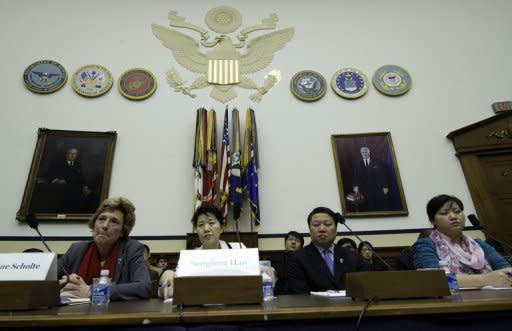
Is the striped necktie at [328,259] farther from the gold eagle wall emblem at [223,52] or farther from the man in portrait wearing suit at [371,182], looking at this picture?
the gold eagle wall emblem at [223,52]

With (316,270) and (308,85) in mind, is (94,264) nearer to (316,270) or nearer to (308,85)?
(316,270)

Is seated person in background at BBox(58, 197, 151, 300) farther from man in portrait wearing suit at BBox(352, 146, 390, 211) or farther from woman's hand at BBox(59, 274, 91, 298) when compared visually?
man in portrait wearing suit at BBox(352, 146, 390, 211)

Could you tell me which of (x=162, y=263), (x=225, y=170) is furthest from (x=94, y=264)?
(x=225, y=170)

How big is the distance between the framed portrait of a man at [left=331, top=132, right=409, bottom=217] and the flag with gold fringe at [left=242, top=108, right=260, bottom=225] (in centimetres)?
120

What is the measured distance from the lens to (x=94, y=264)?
1932 mm

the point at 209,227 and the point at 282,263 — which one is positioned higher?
the point at 209,227

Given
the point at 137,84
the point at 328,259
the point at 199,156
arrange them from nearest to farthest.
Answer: the point at 328,259 < the point at 199,156 < the point at 137,84

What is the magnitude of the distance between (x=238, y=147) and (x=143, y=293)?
3.11 m

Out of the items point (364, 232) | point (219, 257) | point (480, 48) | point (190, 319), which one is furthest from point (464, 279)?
point (480, 48)

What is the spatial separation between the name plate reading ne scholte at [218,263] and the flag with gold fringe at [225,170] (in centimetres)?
287

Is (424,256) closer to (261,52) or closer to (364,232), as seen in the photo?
(364,232)

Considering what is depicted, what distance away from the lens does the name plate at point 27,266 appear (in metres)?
1.30

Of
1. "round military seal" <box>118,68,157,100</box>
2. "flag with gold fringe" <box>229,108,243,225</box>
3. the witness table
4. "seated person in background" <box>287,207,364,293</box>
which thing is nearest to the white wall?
"round military seal" <box>118,68,157,100</box>

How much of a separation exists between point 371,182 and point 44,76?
520 centimetres
